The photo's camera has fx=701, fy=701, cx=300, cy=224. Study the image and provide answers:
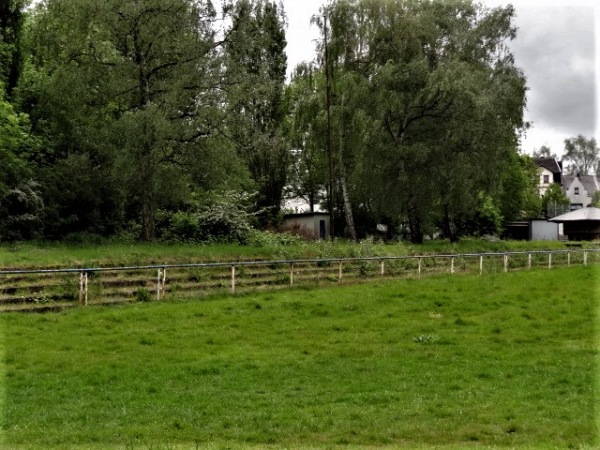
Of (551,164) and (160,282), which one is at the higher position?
(551,164)

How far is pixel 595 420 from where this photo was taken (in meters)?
8.25

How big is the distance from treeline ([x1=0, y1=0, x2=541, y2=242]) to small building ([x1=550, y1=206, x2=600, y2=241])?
14.2 metres

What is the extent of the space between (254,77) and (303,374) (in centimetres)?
1766

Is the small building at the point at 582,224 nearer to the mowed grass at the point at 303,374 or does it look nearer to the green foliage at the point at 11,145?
the mowed grass at the point at 303,374

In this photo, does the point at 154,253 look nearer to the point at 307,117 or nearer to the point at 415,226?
the point at 307,117

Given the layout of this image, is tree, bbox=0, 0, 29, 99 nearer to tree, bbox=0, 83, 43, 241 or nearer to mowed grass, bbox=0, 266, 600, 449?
tree, bbox=0, 83, 43, 241

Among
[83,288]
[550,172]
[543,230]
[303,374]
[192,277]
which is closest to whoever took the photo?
[303,374]

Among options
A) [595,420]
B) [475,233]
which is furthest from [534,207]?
[595,420]

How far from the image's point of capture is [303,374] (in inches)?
449

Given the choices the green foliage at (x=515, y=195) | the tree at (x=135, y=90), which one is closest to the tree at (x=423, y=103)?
the tree at (x=135, y=90)

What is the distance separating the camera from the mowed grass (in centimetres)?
808

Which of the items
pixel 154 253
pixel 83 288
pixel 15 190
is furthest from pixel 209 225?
pixel 83 288

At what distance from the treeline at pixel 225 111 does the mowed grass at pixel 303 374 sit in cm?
906

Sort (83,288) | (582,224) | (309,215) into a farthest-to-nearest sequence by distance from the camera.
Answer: (582,224) < (309,215) < (83,288)
